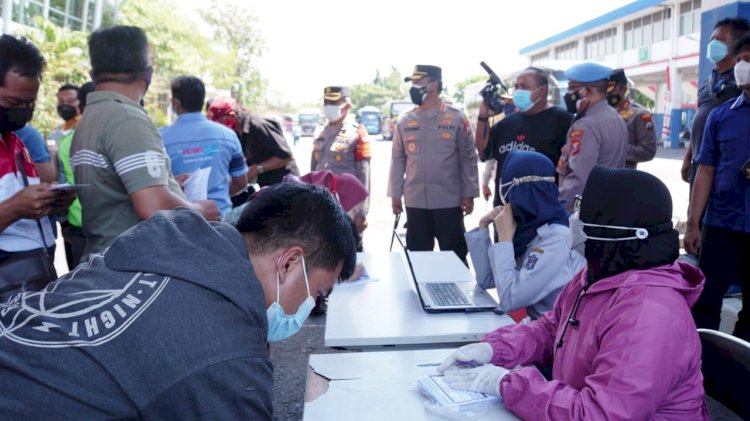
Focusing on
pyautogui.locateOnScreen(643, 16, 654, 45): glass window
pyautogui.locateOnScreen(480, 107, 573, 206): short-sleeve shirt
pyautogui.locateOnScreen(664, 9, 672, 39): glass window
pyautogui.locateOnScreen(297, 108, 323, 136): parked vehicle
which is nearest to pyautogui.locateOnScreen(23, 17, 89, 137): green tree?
pyautogui.locateOnScreen(480, 107, 573, 206): short-sleeve shirt

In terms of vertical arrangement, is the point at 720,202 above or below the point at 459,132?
below

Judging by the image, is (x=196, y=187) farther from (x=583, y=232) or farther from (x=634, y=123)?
(x=634, y=123)

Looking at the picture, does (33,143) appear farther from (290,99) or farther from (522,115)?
(290,99)

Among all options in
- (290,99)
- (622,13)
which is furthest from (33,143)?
(290,99)

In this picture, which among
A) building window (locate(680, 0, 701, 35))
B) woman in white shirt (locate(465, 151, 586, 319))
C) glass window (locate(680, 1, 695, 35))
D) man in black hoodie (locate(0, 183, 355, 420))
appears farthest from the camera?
glass window (locate(680, 1, 695, 35))

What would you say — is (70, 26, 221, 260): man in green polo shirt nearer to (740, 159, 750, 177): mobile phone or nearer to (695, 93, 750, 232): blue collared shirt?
(740, 159, 750, 177): mobile phone

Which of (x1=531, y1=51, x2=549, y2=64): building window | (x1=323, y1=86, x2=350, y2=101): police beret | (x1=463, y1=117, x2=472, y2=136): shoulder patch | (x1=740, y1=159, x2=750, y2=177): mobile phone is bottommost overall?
(x1=740, y1=159, x2=750, y2=177): mobile phone

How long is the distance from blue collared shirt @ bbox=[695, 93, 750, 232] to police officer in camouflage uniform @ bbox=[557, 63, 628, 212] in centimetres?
60

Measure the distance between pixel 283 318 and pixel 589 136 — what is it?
9.61ft

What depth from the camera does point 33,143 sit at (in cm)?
307

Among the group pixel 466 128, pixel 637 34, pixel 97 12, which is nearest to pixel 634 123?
pixel 466 128

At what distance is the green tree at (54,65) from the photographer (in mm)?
12742

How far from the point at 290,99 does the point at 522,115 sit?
85472mm

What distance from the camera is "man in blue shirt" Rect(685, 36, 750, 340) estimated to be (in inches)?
124
